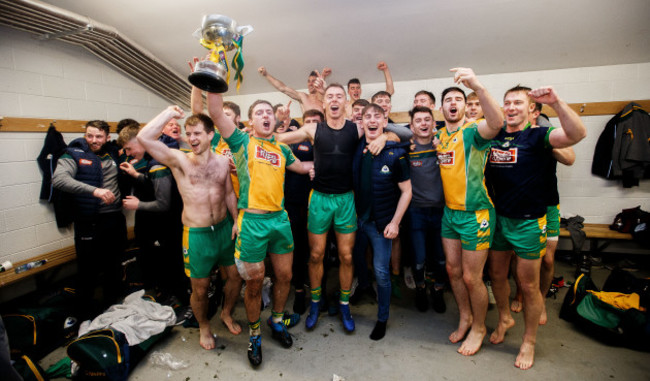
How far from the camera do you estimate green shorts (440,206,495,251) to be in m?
2.11

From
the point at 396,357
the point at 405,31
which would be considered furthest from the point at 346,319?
the point at 405,31

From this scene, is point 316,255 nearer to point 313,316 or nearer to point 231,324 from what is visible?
point 313,316

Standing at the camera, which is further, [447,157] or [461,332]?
[461,332]

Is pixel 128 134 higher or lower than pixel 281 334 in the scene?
higher

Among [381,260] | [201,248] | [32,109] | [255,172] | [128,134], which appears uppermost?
[32,109]

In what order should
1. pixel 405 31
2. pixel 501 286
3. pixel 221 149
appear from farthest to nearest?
pixel 405 31 → pixel 221 149 → pixel 501 286

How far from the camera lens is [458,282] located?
2398 mm

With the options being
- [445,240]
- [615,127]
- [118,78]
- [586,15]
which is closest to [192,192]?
[445,240]

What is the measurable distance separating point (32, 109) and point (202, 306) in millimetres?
2951

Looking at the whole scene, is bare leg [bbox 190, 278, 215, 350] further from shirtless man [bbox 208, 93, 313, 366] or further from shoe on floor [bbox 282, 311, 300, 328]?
shoe on floor [bbox 282, 311, 300, 328]

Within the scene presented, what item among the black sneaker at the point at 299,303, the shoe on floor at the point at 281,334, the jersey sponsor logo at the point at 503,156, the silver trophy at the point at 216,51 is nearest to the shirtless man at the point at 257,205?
the shoe on floor at the point at 281,334

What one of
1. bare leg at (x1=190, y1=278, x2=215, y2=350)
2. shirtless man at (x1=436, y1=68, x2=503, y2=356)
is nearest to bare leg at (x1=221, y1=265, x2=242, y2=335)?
bare leg at (x1=190, y1=278, x2=215, y2=350)

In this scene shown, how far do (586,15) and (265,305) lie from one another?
14.3ft

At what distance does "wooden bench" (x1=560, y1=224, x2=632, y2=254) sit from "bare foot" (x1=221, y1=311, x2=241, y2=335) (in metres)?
4.00
